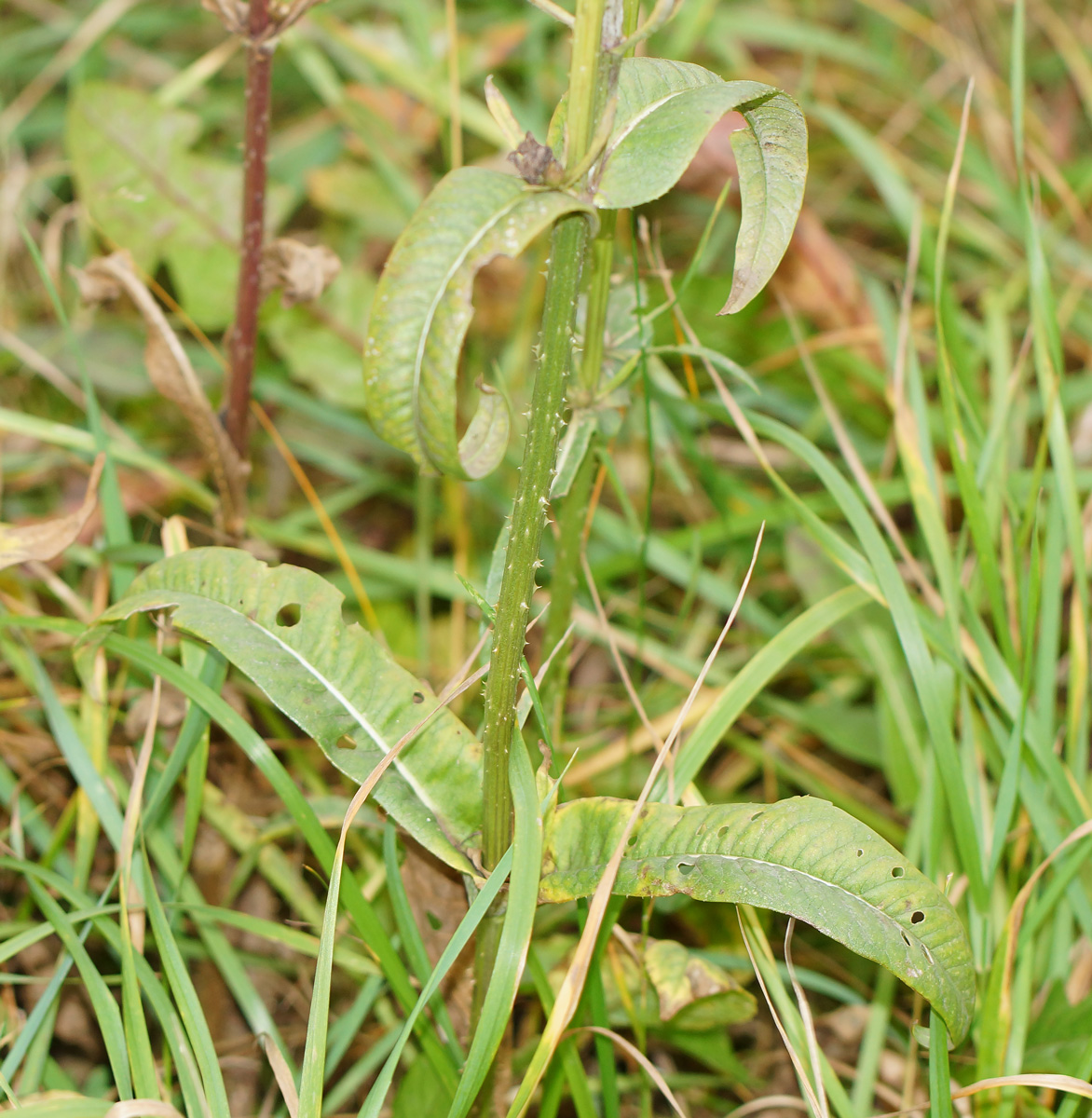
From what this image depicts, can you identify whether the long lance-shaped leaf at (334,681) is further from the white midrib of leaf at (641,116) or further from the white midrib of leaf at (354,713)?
the white midrib of leaf at (641,116)

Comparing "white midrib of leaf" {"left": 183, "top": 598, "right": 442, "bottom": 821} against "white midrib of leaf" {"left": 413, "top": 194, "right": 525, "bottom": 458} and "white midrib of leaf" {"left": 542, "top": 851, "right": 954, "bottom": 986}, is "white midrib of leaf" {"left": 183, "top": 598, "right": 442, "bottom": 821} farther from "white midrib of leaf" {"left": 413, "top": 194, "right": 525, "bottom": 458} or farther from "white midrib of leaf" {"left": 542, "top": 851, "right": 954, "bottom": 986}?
"white midrib of leaf" {"left": 413, "top": 194, "right": 525, "bottom": 458}

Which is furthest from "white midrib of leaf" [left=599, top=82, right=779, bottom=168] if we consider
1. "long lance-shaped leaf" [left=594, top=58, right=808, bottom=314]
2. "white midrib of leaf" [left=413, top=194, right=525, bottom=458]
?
"white midrib of leaf" [left=413, top=194, right=525, bottom=458]

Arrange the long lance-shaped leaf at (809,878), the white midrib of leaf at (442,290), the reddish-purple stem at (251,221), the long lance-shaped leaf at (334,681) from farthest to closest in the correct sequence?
the reddish-purple stem at (251,221)
the long lance-shaped leaf at (334,681)
the long lance-shaped leaf at (809,878)
the white midrib of leaf at (442,290)

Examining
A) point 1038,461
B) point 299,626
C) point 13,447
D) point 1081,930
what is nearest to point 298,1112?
point 299,626

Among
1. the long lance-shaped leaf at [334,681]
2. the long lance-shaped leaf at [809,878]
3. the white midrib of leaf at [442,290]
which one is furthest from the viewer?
the long lance-shaped leaf at [334,681]

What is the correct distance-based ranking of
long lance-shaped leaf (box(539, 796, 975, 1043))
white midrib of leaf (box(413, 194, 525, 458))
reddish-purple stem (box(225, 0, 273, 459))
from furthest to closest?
reddish-purple stem (box(225, 0, 273, 459)) < long lance-shaped leaf (box(539, 796, 975, 1043)) < white midrib of leaf (box(413, 194, 525, 458))

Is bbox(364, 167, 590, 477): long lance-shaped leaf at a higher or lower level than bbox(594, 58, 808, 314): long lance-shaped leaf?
lower

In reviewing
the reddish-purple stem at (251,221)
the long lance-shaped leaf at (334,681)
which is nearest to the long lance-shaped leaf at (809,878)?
the long lance-shaped leaf at (334,681)

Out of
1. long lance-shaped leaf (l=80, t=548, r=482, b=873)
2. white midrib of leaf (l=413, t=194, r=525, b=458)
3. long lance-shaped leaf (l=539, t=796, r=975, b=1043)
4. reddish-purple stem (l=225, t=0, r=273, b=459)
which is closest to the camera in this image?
white midrib of leaf (l=413, t=194, r=525, b=458)
